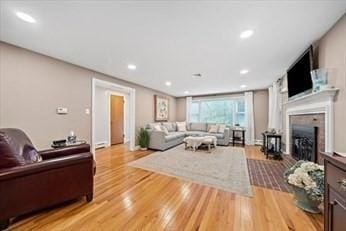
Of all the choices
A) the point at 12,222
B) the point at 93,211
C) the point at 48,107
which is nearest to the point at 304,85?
the point at 93,211

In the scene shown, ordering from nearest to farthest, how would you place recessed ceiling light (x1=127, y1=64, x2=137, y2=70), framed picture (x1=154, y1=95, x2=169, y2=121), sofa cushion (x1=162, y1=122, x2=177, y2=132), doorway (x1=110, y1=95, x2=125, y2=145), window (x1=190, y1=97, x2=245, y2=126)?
1. recessed ceiling light (x1=127, y1=64, x2=137, y2=70)
2. doorway (x1=110, y1=95, x2=125, y2=145)
3. framed picture (x1=154, y1=95, x2=169, y2=121)
4. sofa cushion (x1=162, y1=122, x2=177, y2=132)
5. window (x1=190, y1=97, x2=245, y2=126)

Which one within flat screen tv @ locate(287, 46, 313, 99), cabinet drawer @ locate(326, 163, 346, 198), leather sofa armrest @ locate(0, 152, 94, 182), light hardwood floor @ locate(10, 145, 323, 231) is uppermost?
flat screen tv @ locate(287, 46, 313, 99)

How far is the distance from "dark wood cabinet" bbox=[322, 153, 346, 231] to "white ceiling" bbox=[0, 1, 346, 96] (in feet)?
5.18

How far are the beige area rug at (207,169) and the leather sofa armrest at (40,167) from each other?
1.67 metres

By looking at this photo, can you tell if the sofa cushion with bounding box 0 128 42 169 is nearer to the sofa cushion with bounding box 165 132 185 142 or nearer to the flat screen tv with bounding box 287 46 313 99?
the sofa cushion with bounding box 165 132 185 142

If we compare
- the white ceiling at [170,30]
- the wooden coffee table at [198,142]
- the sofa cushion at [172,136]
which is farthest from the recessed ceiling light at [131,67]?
the wooden coffee table at [198,142]

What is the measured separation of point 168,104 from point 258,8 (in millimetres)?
6385

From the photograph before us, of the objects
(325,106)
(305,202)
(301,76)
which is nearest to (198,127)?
(301,76)

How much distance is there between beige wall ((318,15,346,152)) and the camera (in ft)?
6.59

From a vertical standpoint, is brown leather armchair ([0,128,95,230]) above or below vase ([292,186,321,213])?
above

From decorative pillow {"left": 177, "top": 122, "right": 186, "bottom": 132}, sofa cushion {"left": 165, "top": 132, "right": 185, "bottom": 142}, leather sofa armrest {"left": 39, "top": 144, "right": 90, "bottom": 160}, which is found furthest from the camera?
decorative pillow {"left": 177, "top": 122, "right": 186, "bottom": 132}

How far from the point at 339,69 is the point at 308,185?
59.9 inches

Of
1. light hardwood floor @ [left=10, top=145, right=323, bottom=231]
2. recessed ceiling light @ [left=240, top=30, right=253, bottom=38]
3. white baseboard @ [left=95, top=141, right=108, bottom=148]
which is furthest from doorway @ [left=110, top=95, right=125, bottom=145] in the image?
recessed ceiling light @ [left=240, top=30, right=253, bottom=38]

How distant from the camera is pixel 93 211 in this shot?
1.95 meters
